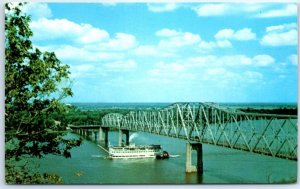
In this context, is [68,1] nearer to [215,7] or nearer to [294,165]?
[215,7]

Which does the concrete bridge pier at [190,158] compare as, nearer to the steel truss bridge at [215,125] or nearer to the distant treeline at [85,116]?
the steel truss bridge at [215,125]

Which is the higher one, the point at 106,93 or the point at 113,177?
the point at 106,93

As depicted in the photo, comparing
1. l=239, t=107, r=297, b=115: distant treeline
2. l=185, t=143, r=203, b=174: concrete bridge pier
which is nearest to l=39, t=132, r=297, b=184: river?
l=185, t=143, r=203, b=174: concrete bridge pier

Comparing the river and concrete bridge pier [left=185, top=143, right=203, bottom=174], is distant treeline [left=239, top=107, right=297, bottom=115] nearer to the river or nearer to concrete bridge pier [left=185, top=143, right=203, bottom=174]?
the river

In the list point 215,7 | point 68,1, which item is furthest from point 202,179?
point 68,1

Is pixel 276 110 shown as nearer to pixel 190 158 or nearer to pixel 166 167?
pixel 190 158

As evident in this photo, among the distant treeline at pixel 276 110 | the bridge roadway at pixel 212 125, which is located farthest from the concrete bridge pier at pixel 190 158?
the distant treeline at pixel 276 110

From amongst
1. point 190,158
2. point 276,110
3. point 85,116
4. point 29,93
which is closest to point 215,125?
point 190,158
